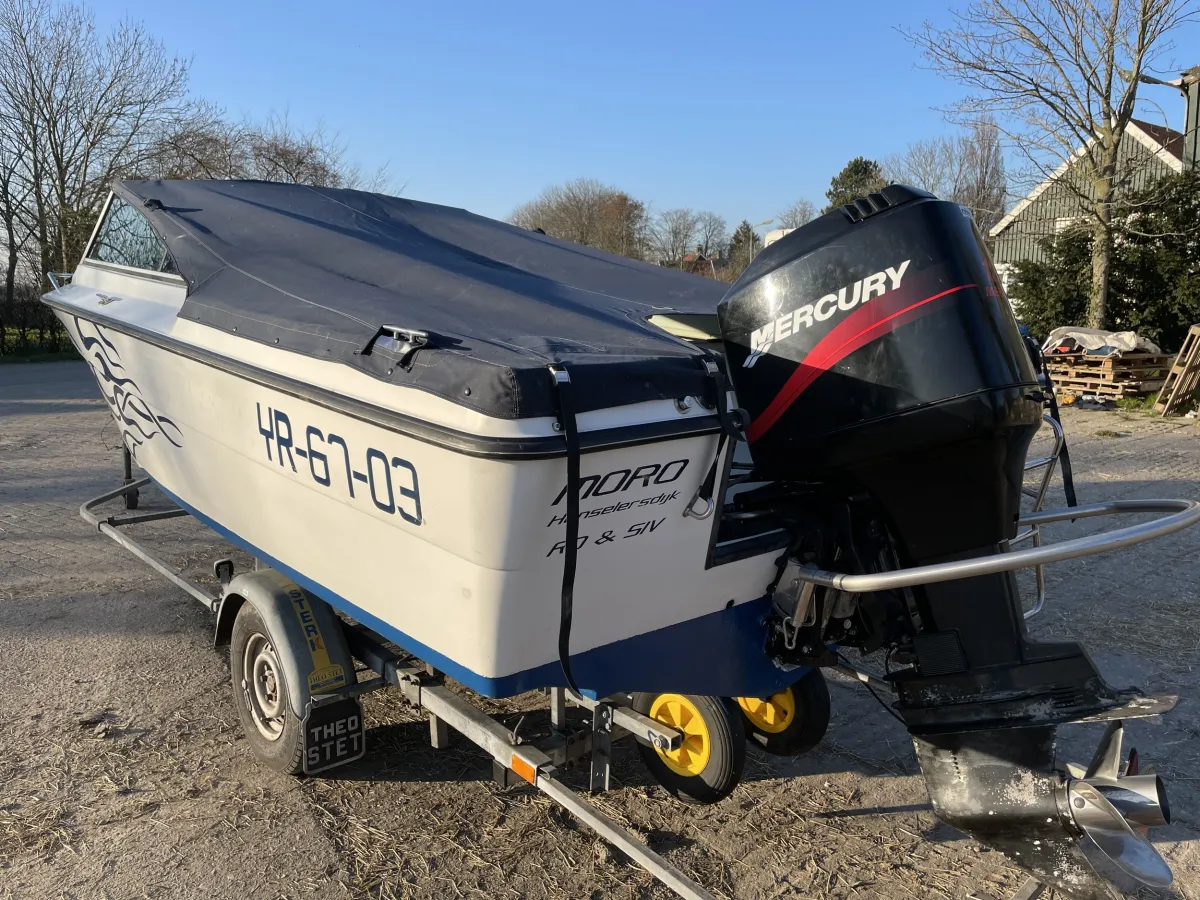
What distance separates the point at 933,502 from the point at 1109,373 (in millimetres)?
11209

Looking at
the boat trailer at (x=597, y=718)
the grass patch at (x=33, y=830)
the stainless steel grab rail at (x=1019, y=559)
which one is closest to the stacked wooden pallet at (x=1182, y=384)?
the boat trailer at (x=597, y=718)

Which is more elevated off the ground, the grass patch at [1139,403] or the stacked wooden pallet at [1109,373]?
the stacked wooden pallet at [1109,373]

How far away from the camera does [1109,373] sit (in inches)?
462

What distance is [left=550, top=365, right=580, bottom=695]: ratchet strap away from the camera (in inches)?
73.2

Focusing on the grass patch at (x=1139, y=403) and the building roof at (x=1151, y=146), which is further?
the building roof at (x=1151, y=146)

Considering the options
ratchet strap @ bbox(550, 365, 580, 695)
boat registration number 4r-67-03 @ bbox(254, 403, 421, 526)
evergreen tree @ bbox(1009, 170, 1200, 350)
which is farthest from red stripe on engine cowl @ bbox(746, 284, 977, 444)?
evergreen tree @ bbox(1009, 170, 1200, 350)

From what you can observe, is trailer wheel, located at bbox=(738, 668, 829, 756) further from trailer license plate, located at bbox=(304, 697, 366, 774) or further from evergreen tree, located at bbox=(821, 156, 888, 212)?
evergreen tree, located at bbox=(821, 156, 888, 212)

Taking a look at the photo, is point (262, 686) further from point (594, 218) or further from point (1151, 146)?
point (594, 218)

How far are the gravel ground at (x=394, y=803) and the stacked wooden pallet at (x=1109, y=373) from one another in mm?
8454

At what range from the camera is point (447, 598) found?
2.09 metres

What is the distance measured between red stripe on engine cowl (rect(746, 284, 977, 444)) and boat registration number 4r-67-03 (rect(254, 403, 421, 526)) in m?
1.02

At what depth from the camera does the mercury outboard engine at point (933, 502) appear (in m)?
2.11

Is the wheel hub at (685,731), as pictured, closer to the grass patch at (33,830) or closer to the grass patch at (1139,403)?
the grass patch at (33,830)

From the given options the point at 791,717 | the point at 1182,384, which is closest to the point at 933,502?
the point at 791,717
